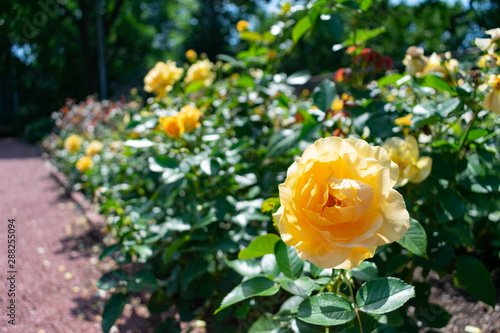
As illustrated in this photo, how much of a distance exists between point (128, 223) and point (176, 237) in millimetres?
200

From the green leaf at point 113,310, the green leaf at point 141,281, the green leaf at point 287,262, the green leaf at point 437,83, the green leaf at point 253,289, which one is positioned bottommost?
the green leaf at point 113,310

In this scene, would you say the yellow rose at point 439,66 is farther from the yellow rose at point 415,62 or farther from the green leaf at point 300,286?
the green leaf at point 300,286

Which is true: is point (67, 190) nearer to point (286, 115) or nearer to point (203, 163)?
point (286, 115)

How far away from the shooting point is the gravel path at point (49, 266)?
5.97ft

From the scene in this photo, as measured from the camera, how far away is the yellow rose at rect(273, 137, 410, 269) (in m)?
0.58

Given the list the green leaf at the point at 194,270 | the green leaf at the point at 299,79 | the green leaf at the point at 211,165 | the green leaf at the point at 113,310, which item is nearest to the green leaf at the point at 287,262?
the green leaf at the point at 211,165

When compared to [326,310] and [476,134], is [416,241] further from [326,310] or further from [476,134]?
[476,134]

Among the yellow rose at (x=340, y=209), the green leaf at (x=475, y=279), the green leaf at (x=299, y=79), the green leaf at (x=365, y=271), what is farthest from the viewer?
the green leaf at (x=299, y=79)

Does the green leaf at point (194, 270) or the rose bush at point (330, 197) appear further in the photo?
the green leaf at point (194, 270)

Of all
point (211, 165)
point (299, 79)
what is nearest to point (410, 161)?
point (211, 165)

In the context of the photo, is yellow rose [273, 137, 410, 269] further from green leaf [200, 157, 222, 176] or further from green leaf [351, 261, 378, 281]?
green leaf [200, 157, 222, 176]

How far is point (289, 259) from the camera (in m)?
0.87

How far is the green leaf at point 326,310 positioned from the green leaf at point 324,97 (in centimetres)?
68

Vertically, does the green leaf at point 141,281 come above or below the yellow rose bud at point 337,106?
below
